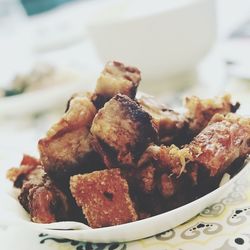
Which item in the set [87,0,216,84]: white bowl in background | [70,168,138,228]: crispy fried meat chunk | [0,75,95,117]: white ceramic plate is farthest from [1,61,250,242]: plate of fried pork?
[0,75,95,117]: white ceramic plate

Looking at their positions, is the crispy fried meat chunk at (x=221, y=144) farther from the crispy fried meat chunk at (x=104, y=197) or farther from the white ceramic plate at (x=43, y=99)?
the white ceramic plate at (x=43, y=99)

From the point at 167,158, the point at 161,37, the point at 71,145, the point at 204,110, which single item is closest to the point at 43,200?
the point at 71,145

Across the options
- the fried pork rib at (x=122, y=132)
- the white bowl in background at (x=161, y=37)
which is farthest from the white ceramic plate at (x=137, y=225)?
the white bowl in background at (x=161, y=37)

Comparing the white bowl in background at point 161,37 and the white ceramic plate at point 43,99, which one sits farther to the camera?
the white ceramic plate at point 43,99

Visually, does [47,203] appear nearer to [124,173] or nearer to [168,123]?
[124,173]

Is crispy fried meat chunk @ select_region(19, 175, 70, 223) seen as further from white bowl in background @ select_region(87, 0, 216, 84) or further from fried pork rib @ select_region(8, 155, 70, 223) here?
white bowl in background @ select_region(87, 0, 216, 84)
